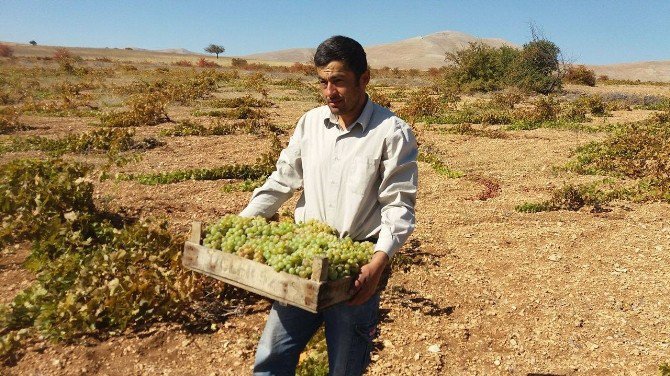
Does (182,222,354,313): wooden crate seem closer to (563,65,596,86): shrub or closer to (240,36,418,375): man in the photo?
(240,36,418,375): man

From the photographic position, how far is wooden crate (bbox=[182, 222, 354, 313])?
86.7 inches

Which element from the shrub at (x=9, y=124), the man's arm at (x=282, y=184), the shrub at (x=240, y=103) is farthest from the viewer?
the shrub at (x=240, y=103)

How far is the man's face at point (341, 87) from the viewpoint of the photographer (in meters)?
2.57

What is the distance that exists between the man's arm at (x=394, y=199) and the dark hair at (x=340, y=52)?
403mm

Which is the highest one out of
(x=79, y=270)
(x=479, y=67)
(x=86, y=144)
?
(x=479, y=67)

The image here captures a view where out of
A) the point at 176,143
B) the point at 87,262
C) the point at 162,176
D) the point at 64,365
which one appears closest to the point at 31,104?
the point at 176,143

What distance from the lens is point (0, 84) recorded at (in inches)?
973

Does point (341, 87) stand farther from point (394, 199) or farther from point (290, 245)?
point (290, 245)

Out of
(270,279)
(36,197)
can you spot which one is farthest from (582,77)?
(270,279)

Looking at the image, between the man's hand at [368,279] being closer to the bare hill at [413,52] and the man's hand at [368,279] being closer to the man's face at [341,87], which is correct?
the man's face at [341,87]

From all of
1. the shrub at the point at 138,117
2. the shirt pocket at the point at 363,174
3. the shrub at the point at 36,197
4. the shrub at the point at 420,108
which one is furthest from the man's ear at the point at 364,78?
the shrub at the point at 420,108

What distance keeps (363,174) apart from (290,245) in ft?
1.73

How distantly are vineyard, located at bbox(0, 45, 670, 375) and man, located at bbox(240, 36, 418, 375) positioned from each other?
7.1 inches

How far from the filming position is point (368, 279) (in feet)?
7.87
